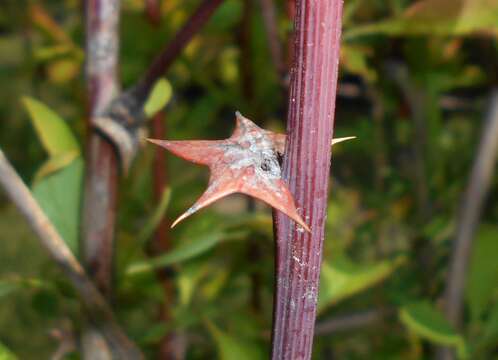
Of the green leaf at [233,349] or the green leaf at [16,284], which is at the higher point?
the green leaf at [16,284]

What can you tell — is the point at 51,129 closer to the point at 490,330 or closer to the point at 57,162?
the point at 57,162

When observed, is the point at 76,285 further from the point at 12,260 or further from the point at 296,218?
the point at 12,260

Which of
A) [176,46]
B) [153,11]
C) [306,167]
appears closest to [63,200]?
[176,46]

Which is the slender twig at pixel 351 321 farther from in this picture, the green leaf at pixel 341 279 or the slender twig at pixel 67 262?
the slender twig at pixel 67 262

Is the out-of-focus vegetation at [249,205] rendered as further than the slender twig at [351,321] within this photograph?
No

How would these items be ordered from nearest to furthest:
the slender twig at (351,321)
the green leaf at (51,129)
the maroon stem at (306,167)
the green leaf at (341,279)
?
the maroon stem at (306,167) → the green leaf at (51,129) → the green leaf at (341,279) → the slender twig at (351,321)

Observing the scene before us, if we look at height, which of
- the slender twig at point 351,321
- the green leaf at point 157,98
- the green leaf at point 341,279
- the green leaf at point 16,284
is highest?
the green leaf at point 157,98

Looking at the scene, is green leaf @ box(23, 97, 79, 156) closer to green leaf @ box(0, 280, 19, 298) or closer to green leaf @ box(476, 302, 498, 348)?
green leaf @ box(0, 280, 19, 298)

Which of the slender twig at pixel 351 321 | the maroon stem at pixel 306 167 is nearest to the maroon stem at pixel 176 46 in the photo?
the maroon stem at pixel 306 167
